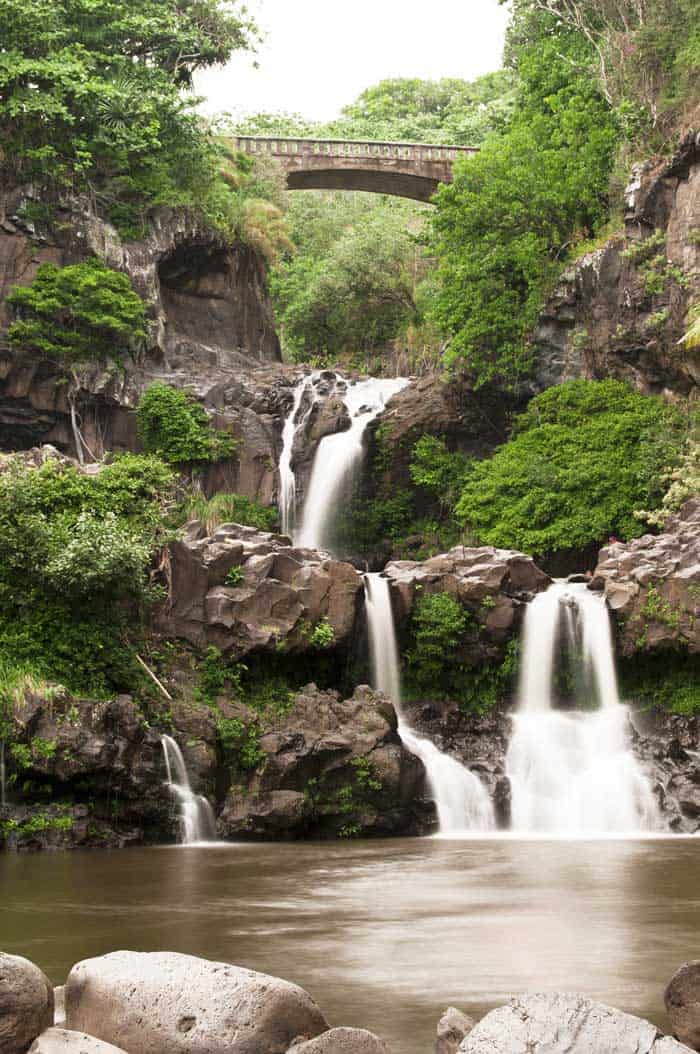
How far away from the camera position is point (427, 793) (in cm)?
2005

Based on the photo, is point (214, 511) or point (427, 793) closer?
point (427, 793)

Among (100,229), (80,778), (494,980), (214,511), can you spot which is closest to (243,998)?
(494,980)

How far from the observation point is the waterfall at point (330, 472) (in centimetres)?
3075

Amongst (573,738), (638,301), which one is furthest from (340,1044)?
(638,301)

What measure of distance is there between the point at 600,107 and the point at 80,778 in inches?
939

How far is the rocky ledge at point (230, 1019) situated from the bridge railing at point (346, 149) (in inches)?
1623

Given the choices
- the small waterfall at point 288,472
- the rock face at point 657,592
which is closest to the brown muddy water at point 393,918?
the rock face at point 657,592

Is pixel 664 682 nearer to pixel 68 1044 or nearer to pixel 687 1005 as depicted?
pixel 687 1005

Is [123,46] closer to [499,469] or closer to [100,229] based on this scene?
[100,229]

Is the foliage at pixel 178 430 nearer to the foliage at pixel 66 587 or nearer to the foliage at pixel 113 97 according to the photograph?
the foliage at pixel 113 97

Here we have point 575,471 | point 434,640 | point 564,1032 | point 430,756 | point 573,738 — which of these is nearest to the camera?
point 564,1032

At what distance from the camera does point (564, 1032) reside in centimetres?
594

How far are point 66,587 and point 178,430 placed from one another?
13.6 m

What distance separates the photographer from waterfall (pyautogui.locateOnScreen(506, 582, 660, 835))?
20156 millimetres
